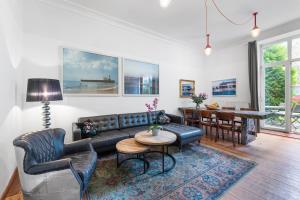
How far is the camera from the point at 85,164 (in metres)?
1.72

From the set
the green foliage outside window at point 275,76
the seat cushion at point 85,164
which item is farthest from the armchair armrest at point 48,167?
the green foliage outside window at point 275,76

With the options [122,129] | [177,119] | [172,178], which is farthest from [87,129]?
[177,119]

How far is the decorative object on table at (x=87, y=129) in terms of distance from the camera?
112 inches

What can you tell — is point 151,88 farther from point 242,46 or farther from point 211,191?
point 242,46

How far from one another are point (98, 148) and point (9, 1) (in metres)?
2.69

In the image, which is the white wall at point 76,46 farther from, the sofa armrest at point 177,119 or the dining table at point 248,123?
the dining table at point 248,123

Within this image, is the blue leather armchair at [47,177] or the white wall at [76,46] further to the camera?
the white wall at [76,46]

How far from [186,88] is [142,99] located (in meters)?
2.12

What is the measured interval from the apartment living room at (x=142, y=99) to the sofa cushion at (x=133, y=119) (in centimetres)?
3

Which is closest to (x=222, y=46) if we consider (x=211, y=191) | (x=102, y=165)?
(x=211, y=191)

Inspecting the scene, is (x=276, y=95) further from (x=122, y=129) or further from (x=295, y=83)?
(x=122, y=129)

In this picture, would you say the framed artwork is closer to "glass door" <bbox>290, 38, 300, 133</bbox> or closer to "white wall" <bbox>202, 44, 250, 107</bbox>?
"white wall" <bbox>202, 44, 250, 107</bbox>

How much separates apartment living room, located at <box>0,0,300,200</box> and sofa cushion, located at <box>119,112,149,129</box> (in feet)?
0.10

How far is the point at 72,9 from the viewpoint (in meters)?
3.15
